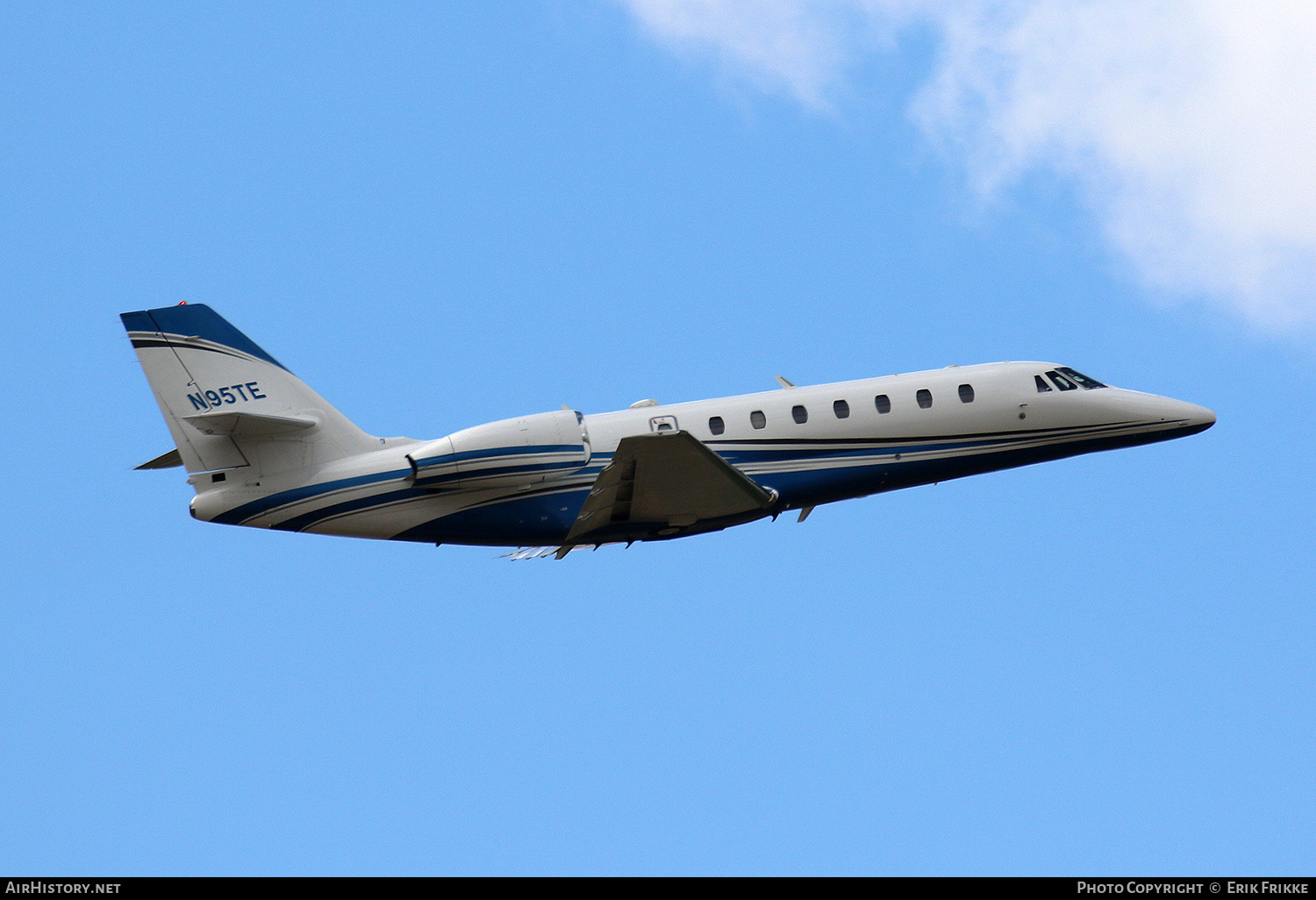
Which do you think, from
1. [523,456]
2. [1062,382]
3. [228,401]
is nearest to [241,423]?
[228,401]

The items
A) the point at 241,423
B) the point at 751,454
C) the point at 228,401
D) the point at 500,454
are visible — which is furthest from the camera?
the point at 751,454

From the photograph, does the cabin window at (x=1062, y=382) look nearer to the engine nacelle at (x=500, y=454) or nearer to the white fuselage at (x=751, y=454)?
the white fuselage at (x=751, y=454)

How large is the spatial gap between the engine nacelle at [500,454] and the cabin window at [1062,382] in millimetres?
8407

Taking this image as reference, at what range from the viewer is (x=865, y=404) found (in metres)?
21.0

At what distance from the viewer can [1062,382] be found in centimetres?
2239

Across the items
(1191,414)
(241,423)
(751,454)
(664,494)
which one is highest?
(1191,414)

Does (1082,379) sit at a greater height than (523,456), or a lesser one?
greater

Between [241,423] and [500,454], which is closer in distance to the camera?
[500,454]

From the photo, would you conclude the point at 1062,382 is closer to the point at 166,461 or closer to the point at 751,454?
the point at 751,454

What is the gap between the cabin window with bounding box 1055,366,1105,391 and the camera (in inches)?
888

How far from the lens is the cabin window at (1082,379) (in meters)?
22.5

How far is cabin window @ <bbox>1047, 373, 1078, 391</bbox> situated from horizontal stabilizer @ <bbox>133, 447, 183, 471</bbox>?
1414cm

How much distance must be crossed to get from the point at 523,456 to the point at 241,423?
4221 mm
